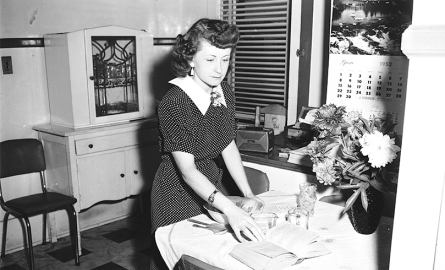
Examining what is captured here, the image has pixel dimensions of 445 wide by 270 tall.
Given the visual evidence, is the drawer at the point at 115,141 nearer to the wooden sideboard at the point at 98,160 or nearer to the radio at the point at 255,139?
the wooden sideboard at the point at 98,160

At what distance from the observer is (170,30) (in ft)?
15.6

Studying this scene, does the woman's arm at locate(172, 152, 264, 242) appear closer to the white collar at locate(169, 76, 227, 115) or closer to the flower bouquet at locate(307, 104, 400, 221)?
the white collar at locate(169, 76, 227, 115)

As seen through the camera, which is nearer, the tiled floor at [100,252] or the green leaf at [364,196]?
the green leaf at [364,196]

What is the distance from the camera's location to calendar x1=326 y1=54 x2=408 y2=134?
2.92 meters

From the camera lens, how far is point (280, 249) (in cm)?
174

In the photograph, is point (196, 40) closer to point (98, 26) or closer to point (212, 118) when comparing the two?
point (212, 118)

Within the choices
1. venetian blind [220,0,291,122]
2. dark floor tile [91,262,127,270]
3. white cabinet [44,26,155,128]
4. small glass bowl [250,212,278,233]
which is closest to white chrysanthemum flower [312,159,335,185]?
small glass bowl [250,212,278,233]

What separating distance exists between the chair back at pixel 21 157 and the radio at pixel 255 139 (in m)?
1.71

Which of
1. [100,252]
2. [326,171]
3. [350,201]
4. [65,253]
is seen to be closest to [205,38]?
[326,171]

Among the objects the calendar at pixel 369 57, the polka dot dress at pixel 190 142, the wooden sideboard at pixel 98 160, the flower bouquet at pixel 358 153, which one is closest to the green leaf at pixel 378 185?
the flower bouquet at pixel 358 153

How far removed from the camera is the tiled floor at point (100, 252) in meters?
3.59

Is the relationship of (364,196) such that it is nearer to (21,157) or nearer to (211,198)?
(211,198)

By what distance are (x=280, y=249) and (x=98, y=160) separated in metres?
2.54

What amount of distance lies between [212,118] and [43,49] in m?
2.24
